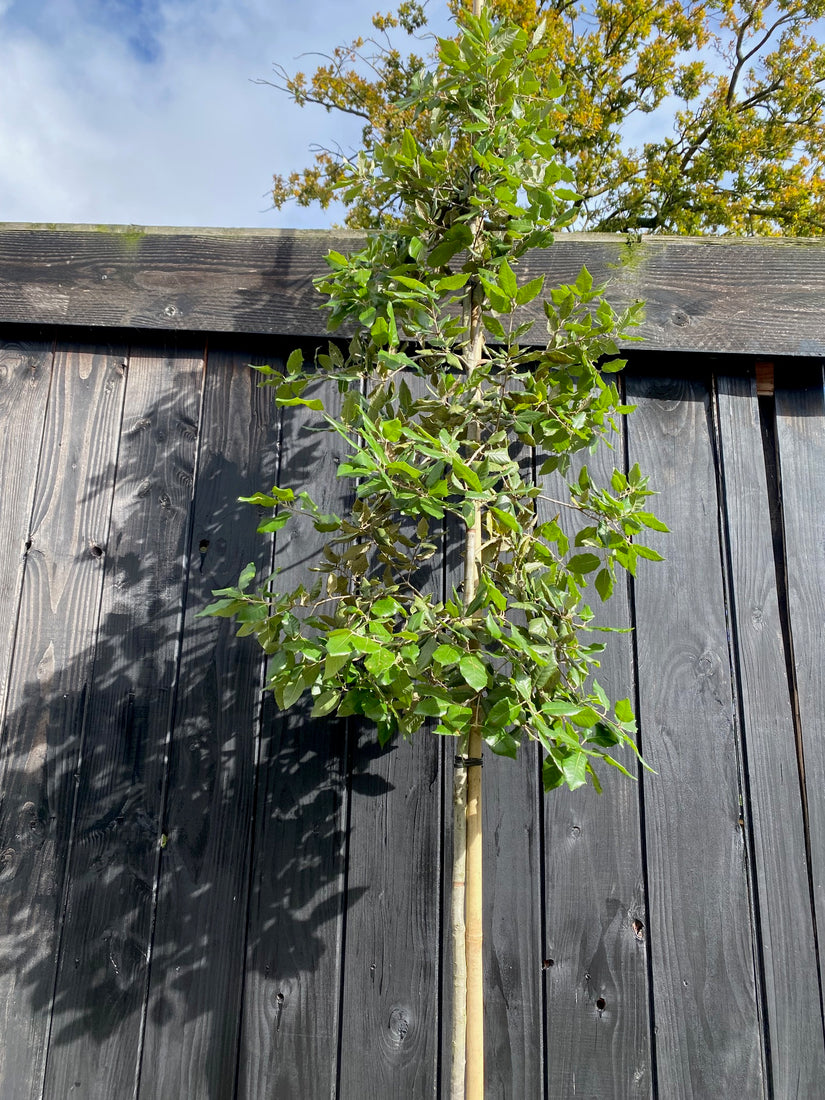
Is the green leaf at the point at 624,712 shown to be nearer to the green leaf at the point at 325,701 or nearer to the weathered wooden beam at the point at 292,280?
the green leaf at the point at 325,701

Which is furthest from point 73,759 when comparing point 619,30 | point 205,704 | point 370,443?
point 619,30

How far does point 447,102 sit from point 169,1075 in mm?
1740

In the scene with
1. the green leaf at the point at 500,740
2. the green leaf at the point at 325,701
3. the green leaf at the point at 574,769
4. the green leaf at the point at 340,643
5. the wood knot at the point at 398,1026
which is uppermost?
the green leaf at the point at 340,643

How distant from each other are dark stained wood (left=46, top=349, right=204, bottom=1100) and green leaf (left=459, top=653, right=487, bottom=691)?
0.79 m

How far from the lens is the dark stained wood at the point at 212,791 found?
50.1 inches

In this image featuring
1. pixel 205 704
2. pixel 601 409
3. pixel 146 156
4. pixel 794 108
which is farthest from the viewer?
pixel 146 156

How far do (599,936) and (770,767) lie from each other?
45 centimetres

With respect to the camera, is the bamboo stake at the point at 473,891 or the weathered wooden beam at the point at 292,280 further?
the weathered wooden beam at the point at 292,280

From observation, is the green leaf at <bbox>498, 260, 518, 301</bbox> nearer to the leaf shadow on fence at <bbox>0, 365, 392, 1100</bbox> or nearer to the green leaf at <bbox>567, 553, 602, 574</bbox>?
the green leaf at <bbox>567, 553, 602, 574</bbox>

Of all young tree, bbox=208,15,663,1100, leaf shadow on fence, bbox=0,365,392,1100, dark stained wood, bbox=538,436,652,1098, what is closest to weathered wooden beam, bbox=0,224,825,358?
young tree, bbox=208,15,663,1100

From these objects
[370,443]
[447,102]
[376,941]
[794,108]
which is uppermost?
[794,108]

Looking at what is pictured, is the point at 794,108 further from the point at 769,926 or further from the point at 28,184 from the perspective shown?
the point at 28,184

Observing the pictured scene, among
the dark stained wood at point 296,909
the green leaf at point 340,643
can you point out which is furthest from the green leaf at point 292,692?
the dark stained wood at point 296,909

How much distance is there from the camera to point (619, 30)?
639 cm
